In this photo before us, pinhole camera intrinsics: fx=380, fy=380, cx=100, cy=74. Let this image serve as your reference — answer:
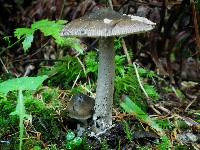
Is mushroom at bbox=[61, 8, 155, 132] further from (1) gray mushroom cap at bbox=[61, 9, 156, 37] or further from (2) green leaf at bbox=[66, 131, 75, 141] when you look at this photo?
(2) green leaf at bbox=[66, 131, 75, 141]

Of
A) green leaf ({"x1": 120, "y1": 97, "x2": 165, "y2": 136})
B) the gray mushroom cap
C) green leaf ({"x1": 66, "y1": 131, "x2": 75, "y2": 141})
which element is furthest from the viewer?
green leaf ({"x1": 120, "y1": 97, "x2": 165, "y2": 136})

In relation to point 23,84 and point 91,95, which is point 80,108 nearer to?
point 23,84

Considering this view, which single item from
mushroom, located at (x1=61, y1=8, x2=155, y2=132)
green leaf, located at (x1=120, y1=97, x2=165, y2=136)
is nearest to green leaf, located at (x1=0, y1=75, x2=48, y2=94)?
mushroom, located at (x1=61, y1=8, x2=155, y2=132)

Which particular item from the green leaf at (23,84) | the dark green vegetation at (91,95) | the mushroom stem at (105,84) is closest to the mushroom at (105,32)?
the mushroom stem at (105,84)

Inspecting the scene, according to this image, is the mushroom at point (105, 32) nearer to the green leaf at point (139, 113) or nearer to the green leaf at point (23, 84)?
the green leaf at point (139, 113)

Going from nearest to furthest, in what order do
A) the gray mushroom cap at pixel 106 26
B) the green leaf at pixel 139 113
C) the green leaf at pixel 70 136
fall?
the gray mushroom cap at pixel 106 26 < the green leaf at pixel 70 136 < the green leaf at pixel 139 113

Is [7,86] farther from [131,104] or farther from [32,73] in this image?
[32,73]

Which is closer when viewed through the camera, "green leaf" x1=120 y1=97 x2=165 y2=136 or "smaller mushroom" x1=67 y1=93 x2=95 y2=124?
"smaller mushroom" x1=67 y1=93 x2=95 y2=124
